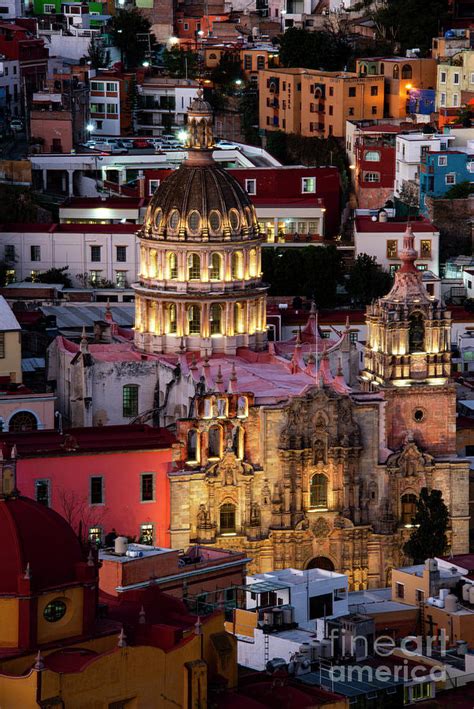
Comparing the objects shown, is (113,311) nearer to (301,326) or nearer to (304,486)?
(301,326)

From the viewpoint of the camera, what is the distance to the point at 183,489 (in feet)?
421

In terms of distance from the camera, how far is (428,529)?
129 m

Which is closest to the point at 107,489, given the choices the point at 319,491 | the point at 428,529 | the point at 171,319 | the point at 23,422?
the point at 23,422

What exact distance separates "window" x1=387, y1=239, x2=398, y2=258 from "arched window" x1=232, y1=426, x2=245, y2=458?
134 feet

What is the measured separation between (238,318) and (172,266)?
3.32 meters

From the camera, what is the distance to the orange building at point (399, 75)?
7692 inches

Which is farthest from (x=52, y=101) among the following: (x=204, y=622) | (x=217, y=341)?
(x=204, y=622)

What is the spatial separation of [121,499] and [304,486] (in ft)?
24.7

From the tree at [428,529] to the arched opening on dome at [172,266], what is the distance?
14.6 m

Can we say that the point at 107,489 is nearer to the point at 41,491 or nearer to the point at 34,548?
the point at 41,491

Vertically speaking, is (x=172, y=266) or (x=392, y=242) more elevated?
(x=172, y=266)

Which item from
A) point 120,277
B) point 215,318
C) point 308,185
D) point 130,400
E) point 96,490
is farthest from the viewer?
point 308,185

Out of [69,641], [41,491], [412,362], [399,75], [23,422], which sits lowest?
[41,491]

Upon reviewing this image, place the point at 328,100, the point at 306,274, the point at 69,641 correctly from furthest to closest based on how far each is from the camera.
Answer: the point at 328,100 < the point at 306,274 < the point at 69,641
